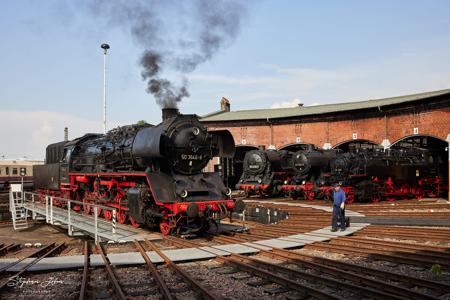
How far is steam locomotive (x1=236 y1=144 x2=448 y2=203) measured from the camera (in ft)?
69.8

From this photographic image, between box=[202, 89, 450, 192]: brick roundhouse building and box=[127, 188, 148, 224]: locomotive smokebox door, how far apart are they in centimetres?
1654

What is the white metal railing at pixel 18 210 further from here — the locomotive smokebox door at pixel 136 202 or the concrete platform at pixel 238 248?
the concrete platform at pixel 238 248

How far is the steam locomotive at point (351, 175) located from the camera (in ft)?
69.8

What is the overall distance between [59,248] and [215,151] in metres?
5.10

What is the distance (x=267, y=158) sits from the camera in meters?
24.6

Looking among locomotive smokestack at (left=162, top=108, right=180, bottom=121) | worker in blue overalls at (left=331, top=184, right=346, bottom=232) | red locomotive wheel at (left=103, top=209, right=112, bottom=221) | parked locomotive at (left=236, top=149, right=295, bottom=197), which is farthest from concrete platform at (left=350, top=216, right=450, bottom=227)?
parked locomotive at (left=236, top=149, right=295, bottom=197)

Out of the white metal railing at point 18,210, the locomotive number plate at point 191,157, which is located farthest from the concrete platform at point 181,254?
the white metal railing at point 18,210

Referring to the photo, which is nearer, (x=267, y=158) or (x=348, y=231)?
(x=348, y=231)

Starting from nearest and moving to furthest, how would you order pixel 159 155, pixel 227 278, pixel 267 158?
pixel 227 278 < pixel 159 155 < pixel 267 158

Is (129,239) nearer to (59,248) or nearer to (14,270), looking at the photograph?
(59,248)

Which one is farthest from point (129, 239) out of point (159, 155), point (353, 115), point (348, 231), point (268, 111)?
point (268, 111)

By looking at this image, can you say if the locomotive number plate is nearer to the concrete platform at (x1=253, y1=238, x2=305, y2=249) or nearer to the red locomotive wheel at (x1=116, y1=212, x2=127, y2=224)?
the concrete platform at (x1=253, y1=238, x2=305, y2=249)

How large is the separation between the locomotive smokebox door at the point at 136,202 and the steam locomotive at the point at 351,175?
41.4 ft

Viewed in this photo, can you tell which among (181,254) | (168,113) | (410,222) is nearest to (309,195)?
(410,222)
